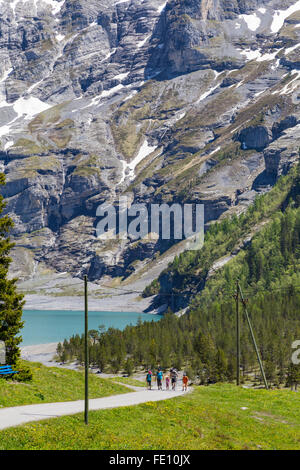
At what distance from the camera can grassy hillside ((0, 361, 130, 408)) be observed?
37.1m

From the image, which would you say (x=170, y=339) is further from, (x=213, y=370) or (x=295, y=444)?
(x=295, y=444)

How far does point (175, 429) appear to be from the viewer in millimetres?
32344

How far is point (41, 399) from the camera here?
38.7 meters

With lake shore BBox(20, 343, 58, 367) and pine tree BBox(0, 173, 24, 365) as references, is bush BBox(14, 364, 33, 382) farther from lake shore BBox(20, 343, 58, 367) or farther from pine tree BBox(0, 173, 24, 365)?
lake shore BBox(20, 343, 58, 367)

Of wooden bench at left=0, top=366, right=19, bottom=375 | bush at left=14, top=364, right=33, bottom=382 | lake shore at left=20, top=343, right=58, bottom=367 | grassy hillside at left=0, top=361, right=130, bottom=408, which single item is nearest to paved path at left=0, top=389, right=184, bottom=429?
grassy hillside at left=0, top=361, right=130, bottom=408

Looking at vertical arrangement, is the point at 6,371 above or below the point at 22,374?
above

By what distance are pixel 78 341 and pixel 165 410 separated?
4758 inches

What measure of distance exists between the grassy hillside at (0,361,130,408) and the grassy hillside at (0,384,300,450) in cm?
648

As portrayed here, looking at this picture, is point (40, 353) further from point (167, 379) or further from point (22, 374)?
point (22, 374)

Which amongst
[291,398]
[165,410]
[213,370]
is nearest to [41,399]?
[165,410]

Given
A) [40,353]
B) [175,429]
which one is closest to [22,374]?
[175,429]

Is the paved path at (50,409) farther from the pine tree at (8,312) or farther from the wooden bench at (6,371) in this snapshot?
the pine tree at (8,312)

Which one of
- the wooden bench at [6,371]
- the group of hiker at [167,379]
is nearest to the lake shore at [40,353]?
the group of hiker at [167,379]

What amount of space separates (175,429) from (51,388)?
13900 mm
